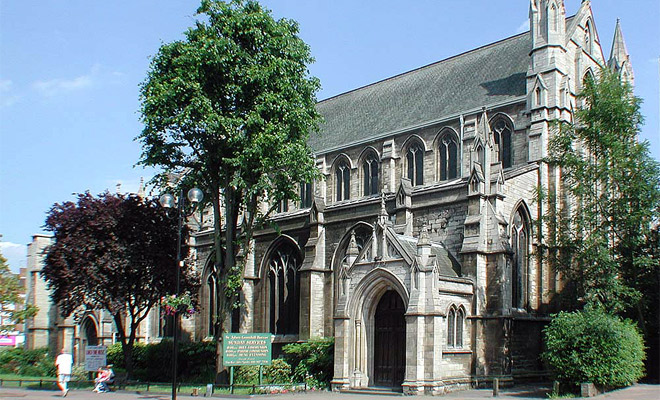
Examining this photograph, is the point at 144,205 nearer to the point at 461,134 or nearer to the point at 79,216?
the point at 79,216

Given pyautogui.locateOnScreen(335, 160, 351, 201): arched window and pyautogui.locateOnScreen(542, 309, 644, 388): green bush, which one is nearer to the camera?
pyautogui.locateOnScreen(542, 309, 644, 388): green bush

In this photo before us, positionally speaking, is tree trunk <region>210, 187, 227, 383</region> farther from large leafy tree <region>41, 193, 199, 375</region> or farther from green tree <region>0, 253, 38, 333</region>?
green tree <region>0, 253, 38, 333</region>

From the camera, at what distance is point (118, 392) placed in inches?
1134

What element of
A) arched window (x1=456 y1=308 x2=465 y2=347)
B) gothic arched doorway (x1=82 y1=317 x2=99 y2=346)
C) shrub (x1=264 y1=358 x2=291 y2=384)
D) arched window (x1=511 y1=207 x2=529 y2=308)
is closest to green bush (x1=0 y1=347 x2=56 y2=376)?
gothic arched doorway (x1=82 y1=317 x2=99 y2=346)

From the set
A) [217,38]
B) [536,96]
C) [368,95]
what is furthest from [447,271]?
[368,95]

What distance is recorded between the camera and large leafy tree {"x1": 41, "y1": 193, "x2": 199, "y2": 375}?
32.7 metres

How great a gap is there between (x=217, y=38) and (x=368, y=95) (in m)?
20.9

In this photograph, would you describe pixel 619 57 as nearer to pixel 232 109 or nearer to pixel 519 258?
pixel 519 258

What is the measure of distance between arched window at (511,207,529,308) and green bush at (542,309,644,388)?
231 inches

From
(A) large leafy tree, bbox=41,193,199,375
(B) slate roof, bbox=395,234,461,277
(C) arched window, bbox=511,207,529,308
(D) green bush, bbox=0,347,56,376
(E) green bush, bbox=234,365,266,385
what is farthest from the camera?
(D) green bush, bbox=0,347,56,376

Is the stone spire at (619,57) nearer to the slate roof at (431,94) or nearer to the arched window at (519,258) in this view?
the slate roof at (431,94)

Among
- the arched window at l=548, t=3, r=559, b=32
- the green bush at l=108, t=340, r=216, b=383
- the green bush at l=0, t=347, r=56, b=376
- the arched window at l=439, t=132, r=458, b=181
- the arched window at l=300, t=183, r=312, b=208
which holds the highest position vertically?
the arched window at l=548, t=3, r=559, b=32

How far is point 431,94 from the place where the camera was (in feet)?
139

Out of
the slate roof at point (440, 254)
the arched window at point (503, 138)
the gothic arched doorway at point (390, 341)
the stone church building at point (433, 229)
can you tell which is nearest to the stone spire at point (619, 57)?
the stone church building at point (433, 229)
